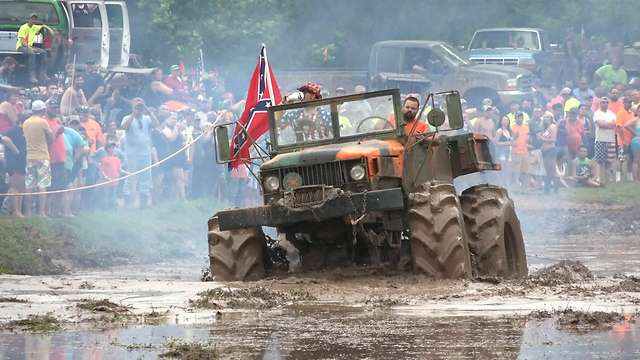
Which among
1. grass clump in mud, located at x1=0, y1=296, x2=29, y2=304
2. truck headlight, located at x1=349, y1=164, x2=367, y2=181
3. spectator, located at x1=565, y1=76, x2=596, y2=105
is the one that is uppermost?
spectator, located at x1=565, y1=76, x2=596, y2=105

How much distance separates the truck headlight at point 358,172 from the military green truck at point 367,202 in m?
0.01

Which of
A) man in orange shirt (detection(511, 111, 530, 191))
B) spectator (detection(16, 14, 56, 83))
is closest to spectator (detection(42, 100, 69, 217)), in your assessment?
spectator (detection(16, 14, 56, 83))

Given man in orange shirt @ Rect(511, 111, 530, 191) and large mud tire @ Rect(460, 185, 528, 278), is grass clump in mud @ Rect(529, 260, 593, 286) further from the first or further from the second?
man in orange shirt @ Rect(511, 111, 530, 191)

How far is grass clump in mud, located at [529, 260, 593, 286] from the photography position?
45.2 feet

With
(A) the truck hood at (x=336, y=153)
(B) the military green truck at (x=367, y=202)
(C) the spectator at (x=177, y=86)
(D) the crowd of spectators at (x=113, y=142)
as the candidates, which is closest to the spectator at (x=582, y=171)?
(D) the crowd of spectators at (x=113, y=142)

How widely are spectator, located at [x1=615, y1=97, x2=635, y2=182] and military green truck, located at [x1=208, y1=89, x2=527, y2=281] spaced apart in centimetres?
1360

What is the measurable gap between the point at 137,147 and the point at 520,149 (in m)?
8.59

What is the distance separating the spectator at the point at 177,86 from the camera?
26.5 metres

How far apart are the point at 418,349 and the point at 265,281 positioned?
4507mm

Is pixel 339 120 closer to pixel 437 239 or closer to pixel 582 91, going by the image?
pixel 437 239

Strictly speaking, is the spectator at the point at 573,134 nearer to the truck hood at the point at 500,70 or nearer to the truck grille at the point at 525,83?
the truck grille at the point at 525,83


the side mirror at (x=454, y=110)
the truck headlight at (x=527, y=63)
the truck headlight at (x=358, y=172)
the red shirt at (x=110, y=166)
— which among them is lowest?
the truck headlight at (x=358, y=172)

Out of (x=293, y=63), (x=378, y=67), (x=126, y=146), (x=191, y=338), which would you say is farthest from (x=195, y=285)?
(x=293, y=63)

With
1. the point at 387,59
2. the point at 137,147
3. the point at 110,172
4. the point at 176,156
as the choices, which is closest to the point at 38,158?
the point at 110,172
